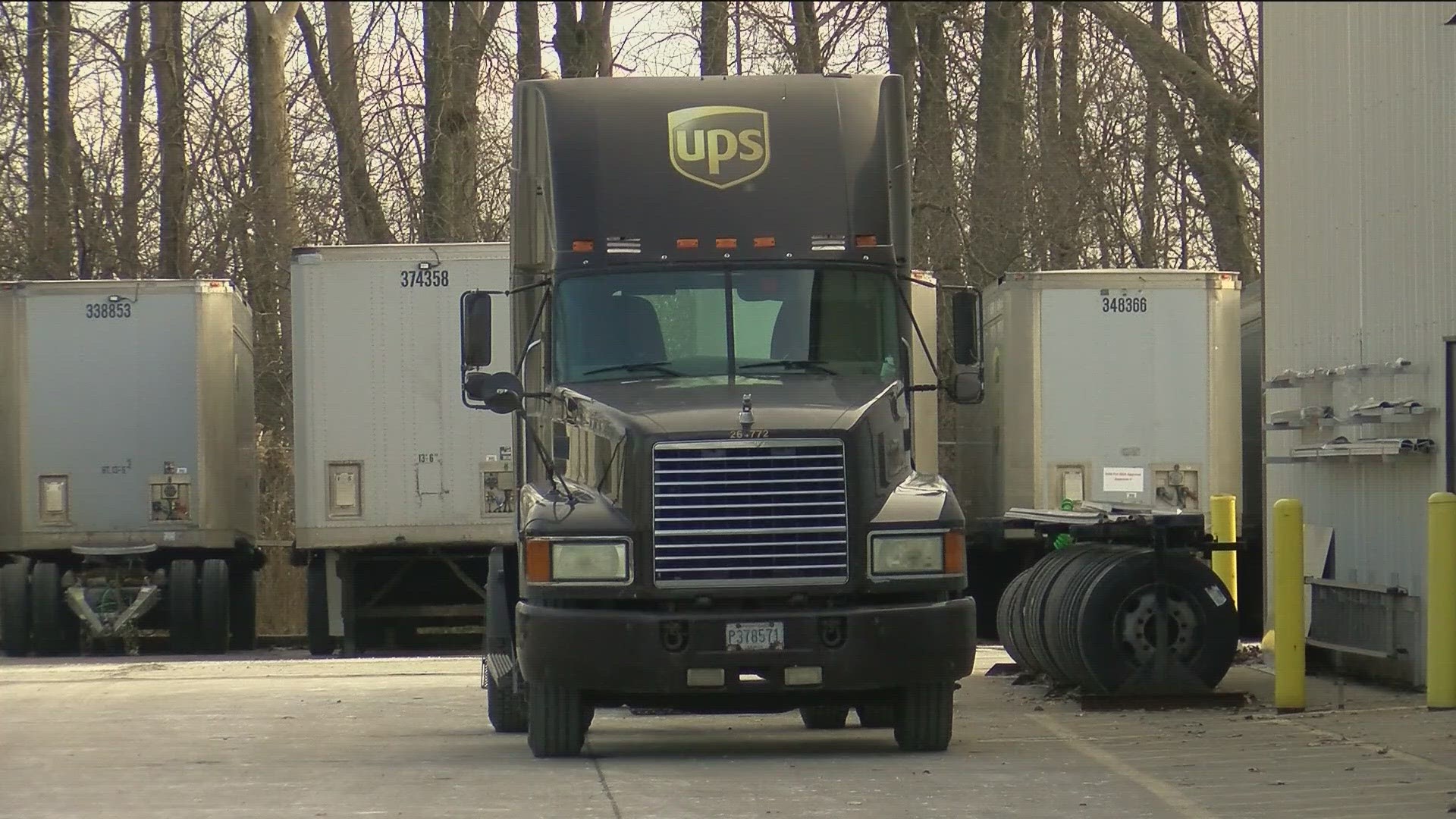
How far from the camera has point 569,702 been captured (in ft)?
40.1

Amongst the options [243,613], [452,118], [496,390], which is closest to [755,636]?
[496,390]

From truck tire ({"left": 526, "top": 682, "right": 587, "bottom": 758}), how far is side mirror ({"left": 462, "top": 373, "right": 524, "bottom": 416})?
1506mm

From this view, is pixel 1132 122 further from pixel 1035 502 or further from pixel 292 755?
pixel 292 755

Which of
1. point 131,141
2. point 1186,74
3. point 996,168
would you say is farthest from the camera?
point 131,141

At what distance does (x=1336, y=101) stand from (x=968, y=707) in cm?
498

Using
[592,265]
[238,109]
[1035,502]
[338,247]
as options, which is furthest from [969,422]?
[238,109]

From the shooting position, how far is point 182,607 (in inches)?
910

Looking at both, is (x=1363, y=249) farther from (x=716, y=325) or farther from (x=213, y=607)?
(x=213, y=607)

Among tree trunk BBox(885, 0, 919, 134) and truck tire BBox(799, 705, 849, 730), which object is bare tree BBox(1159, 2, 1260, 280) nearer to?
tree trunk BBox(885, 0, 919, 134)

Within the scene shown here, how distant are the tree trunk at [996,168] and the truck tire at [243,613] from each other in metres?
13.3

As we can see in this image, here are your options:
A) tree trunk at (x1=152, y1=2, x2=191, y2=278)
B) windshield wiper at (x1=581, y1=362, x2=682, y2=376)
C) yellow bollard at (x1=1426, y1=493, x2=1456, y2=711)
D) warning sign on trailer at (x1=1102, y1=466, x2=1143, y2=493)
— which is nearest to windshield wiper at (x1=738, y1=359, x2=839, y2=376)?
windshield wiper at (x1=581, y1=362, x2=682, y2=376)

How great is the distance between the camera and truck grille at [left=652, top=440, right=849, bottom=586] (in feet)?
38.3

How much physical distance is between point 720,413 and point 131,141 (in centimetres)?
2711

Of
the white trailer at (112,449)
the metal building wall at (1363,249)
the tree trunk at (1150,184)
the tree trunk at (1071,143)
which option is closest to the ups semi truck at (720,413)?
the metal building wall at (1363,249)
